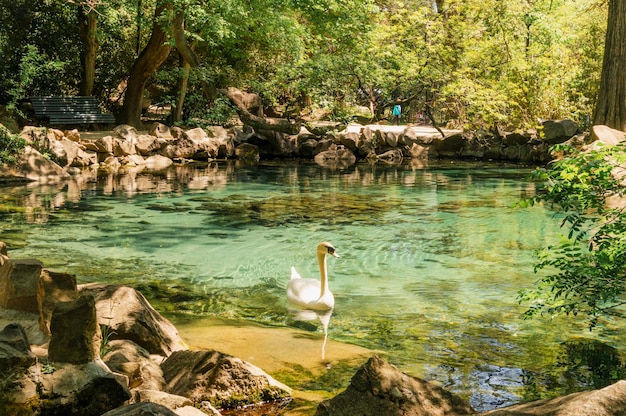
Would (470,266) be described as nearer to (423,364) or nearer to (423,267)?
(423,267)

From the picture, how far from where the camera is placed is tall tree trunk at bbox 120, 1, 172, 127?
2303 centimetres

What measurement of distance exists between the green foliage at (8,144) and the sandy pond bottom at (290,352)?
11031 millimetres

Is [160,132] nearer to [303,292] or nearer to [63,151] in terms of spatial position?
[63,151]

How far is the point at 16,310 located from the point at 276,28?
18988 mm

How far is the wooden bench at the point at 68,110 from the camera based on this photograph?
22125 mm

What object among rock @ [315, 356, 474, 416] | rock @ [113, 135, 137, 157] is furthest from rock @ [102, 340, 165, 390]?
rock @ [113, 135, 137, 157]

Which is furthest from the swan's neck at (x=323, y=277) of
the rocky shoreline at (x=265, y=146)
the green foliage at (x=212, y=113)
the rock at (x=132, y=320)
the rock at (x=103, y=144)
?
the green foliage at (x=212, y=113)

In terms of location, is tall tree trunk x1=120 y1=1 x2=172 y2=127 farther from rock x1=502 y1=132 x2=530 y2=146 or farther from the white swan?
the white swan

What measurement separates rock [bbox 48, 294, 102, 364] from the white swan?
140 inches

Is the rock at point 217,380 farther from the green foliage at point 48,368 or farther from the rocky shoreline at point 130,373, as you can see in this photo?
the green foliage at point 48,368

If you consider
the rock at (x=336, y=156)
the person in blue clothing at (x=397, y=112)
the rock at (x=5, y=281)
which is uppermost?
the person in blue clothing at (x=397, y=112)

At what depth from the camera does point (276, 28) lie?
22438 mm

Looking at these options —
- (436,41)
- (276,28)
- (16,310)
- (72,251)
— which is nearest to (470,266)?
(72,251)

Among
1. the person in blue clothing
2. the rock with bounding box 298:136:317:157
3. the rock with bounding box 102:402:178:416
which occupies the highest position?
the person in blue clothing
